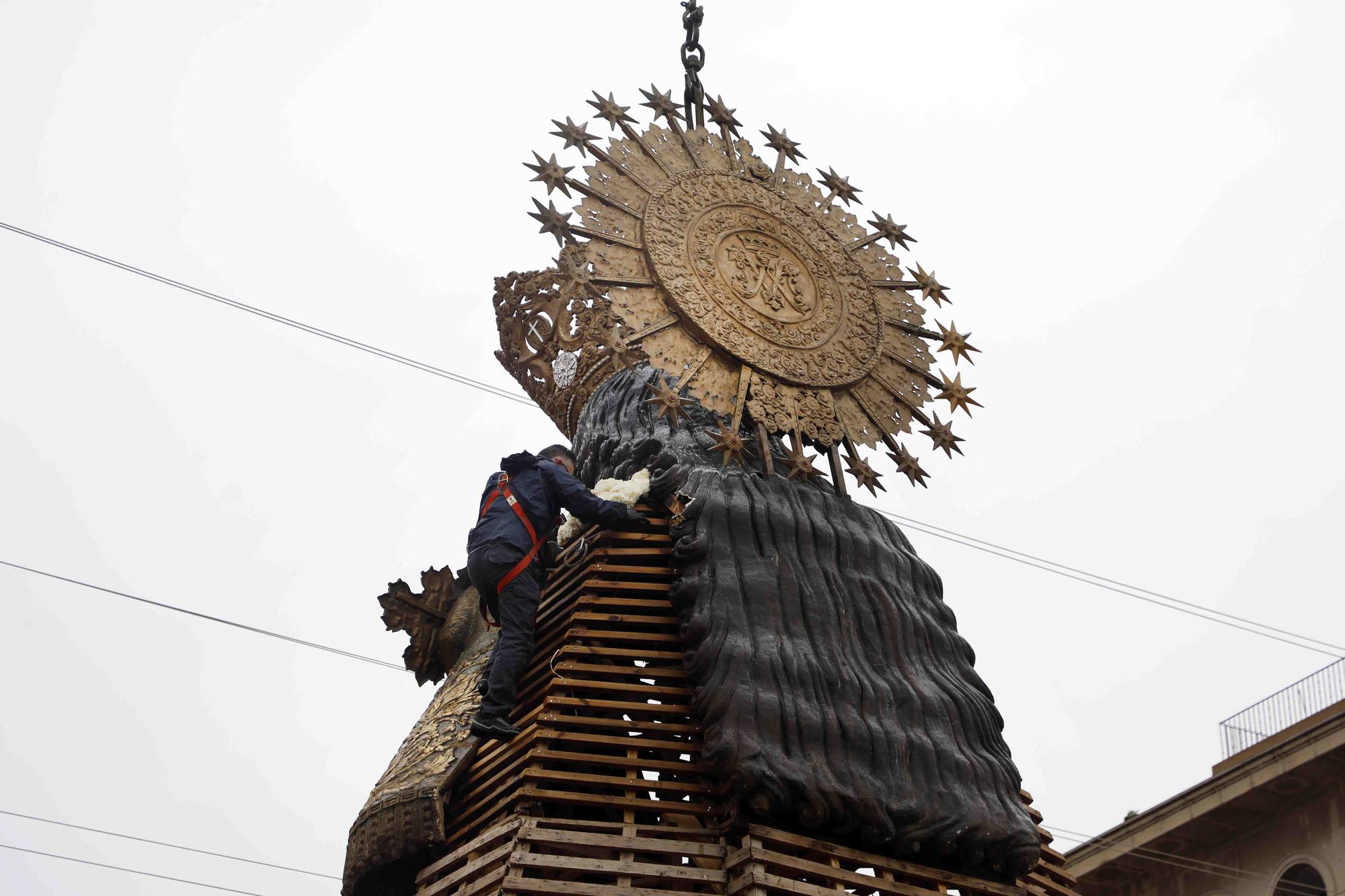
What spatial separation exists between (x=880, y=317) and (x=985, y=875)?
14.4ft

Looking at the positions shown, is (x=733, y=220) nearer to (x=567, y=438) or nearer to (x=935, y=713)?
(x=567, y=438)

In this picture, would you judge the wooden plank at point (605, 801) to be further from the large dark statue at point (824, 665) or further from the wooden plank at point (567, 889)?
the wooden plank at point (567, 889)

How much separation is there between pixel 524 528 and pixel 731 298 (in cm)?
234

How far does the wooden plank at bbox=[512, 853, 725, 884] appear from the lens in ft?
30.5

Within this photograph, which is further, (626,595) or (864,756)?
(626,595)

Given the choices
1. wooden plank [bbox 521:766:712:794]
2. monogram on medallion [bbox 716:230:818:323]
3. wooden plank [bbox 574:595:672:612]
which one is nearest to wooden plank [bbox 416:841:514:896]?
wooden plank [bbox 521:766:712:794]

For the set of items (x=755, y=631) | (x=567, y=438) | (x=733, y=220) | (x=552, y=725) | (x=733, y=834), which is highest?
(x=733, y=220)

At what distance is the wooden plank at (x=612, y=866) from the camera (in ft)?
30.5

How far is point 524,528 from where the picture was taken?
1111 centimetres

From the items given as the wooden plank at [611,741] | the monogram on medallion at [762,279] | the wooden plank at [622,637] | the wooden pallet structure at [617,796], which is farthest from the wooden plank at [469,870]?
the monogram on medallion at [762,279]

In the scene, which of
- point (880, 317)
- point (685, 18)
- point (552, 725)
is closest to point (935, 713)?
point (552, 725)

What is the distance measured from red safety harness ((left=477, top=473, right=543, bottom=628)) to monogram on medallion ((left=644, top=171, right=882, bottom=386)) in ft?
5.76

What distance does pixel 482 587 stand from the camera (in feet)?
36.1

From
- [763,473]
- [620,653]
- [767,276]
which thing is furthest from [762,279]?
[620,653]
